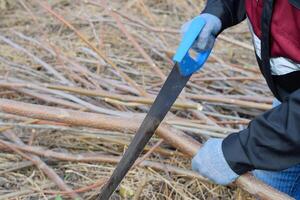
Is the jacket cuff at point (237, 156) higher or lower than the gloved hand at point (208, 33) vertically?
lower

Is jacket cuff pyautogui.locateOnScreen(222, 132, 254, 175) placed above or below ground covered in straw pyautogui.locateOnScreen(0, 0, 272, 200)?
above

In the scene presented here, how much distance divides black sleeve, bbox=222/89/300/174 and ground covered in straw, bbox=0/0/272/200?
12.3 inches

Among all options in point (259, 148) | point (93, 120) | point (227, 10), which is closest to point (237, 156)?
point (259, 148)

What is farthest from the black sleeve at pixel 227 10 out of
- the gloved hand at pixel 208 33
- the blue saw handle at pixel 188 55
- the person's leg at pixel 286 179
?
the person's leg at pixel 286 179

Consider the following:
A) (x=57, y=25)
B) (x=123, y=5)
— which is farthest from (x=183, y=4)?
(x=57, y=25)

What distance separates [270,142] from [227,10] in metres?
0.56

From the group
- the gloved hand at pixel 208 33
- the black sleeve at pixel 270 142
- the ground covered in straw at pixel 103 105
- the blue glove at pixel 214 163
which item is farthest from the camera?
the ground covered in straw at pixel 103 105

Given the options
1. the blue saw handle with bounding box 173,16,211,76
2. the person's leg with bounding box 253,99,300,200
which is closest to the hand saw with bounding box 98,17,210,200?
the blue saw handle with bounding box 173,16,211,76

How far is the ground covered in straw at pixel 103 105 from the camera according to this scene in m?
2.31

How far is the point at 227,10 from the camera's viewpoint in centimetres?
190

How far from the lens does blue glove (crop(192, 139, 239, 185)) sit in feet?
5.28

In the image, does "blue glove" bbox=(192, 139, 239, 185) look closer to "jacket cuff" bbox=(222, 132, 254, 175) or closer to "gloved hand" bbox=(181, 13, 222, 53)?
"jacket cuff" bbox=(222, 132, 254, 175)

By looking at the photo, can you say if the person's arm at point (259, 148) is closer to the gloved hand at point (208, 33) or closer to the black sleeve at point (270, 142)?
the black sleeve at point (270, 142)

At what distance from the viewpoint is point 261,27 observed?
160 cm
